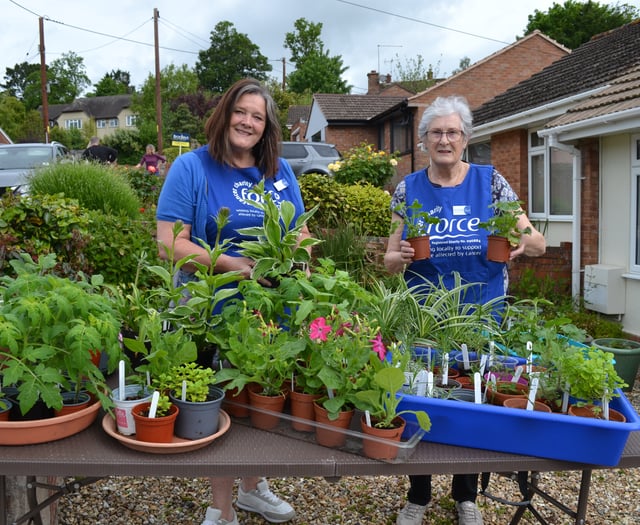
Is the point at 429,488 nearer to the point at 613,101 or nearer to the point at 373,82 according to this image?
the point at 613,101

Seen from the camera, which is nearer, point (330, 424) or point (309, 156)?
point (330, 424)

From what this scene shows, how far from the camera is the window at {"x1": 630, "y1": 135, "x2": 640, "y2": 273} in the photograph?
596 centimetres

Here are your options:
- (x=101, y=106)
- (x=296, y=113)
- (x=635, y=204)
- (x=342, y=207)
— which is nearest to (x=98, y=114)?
(x=101, y=106)

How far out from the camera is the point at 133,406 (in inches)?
57.7

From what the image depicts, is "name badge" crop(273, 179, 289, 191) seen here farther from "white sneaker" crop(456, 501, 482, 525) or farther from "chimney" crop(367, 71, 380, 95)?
"chimney" crop(367, 71, 380, 95)

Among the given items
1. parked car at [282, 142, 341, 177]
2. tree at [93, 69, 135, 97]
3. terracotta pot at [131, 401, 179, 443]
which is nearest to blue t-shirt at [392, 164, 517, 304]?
terracotta pot at [131, 401, 179, 443]

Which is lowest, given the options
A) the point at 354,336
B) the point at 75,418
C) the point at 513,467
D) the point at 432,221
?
the point at 513,467

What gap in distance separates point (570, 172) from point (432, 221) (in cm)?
751

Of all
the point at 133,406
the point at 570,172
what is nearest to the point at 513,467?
the point at 133,406

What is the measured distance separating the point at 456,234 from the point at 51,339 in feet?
5.18

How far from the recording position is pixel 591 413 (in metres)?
1.50

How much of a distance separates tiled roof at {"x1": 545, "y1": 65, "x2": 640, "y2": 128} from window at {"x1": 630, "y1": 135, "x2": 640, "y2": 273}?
15.2 inches

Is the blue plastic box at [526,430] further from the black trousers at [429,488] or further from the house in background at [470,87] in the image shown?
the house in background at [470,87]

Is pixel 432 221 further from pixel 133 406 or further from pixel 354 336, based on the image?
pixel 133 406
